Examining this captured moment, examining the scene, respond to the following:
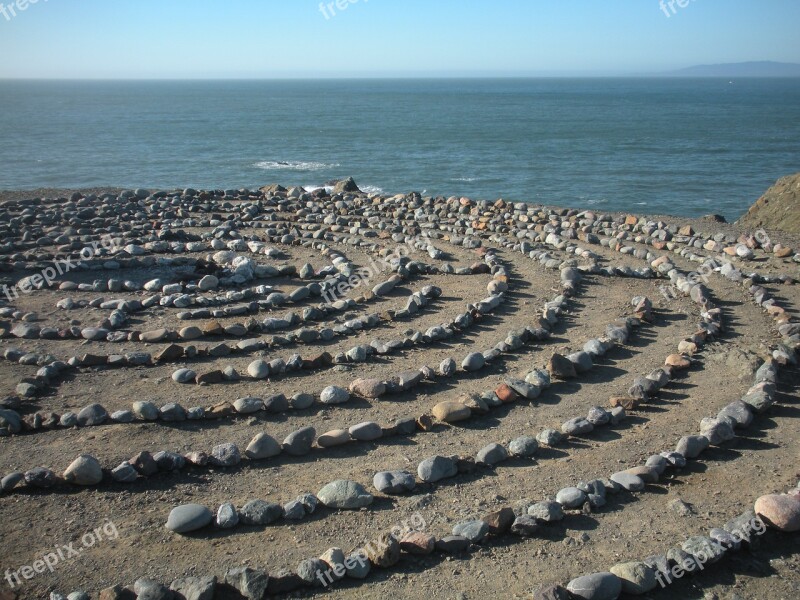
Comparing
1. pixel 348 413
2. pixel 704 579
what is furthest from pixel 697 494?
pixel 348 413

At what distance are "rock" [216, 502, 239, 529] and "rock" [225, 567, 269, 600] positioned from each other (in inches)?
24.2

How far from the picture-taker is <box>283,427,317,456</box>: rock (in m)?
6.26

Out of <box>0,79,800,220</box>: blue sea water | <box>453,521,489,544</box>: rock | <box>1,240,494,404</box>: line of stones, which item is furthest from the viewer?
<box>0,79,800,220</box>: blue sea water

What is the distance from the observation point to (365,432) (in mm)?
6461

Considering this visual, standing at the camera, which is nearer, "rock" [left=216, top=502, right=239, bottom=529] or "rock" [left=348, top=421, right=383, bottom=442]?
"rock" [left=216, top=502, right=239, bottom=529]

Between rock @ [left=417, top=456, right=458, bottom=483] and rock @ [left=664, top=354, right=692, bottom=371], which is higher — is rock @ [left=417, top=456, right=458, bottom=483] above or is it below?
below

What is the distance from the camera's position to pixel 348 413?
7.01 meters

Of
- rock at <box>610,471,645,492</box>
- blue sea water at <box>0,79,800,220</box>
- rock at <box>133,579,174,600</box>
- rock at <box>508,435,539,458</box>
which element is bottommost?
blue sea water at <box>0,79,800,220</box>

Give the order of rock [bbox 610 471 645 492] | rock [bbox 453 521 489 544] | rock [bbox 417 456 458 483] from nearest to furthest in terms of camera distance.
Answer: rock [bbox 453 521 489 544]
rock [bbox 610 471 645 492]
rock [bbox 417 456 458 483]

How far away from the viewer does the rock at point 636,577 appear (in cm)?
449

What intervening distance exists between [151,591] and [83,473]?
1.66 metres

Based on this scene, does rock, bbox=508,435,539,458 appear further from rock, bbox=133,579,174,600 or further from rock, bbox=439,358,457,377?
rock, bbox=133,579,174,600

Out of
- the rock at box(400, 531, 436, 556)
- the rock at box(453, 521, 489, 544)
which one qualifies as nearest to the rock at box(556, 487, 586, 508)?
the rock at box(453, 521, 489, 544)

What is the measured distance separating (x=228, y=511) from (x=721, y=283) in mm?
8299
